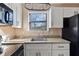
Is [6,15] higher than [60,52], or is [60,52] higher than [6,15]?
[6,15]

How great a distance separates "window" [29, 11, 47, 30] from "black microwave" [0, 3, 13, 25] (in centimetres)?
17

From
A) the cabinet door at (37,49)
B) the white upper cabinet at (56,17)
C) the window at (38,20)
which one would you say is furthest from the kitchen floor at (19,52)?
the white upper cabinet at (56,17)

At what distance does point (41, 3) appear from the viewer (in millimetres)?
944

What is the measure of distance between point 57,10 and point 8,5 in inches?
16.2

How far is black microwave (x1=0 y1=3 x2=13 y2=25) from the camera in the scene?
99cm

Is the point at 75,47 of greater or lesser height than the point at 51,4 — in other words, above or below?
below

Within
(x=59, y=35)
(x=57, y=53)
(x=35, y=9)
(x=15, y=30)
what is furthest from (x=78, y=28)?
(x=15, y=30)

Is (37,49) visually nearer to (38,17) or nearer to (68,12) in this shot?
Answer: (38,17)

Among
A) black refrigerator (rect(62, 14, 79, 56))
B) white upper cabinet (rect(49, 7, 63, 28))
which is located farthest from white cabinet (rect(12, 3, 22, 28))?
black refrigerator (rect(62, 14, 79, 56))

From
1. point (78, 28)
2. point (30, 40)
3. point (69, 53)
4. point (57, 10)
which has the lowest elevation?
point (69, 53)

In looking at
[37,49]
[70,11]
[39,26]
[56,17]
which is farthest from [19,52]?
[70,11]

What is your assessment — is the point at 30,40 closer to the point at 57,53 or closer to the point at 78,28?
the point at 57,53

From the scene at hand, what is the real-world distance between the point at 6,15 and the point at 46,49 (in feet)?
1.48

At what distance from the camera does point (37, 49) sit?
1012mm
